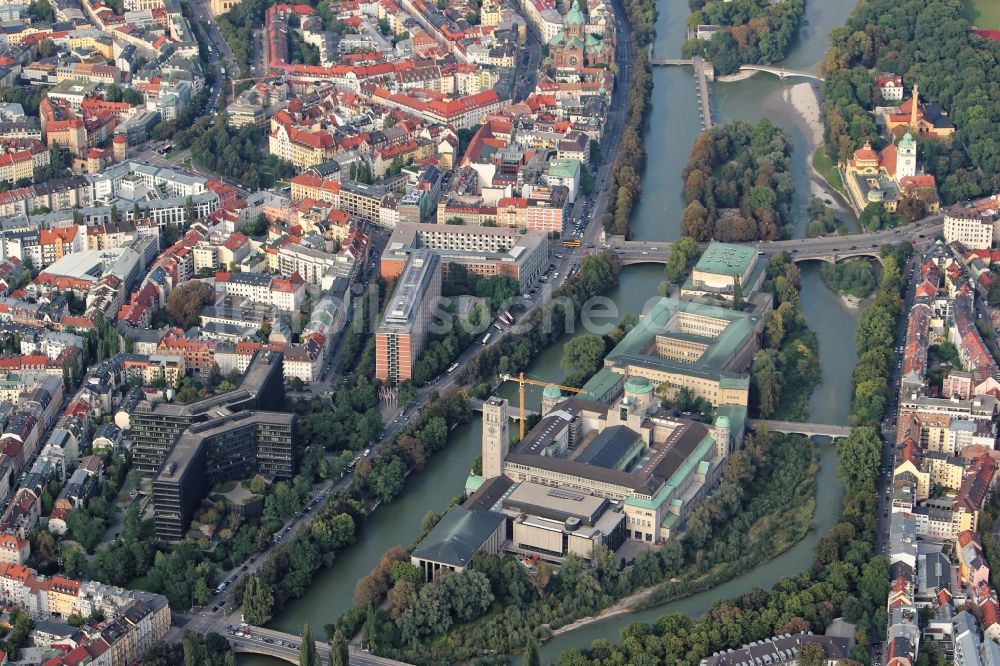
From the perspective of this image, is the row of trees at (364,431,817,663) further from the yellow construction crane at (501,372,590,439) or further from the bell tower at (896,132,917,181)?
the bell tower at (896,132,917,181)

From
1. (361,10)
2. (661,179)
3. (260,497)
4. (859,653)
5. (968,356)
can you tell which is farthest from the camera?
(361,10)

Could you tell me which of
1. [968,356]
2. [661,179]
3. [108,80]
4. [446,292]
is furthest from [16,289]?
[968,356]

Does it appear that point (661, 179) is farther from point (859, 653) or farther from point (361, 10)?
point (859, 653)

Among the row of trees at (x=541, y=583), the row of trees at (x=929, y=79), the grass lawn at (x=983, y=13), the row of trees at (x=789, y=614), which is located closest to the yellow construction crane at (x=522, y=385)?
the row of trees at (x=541, y=583)

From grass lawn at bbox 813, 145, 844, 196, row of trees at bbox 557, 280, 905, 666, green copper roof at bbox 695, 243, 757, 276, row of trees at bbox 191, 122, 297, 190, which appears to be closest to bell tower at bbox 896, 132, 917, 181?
grass lawn at bbox 813, 145, 844, 196

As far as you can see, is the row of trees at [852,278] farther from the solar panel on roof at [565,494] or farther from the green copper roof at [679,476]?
the solar panel on roof at [565,494]

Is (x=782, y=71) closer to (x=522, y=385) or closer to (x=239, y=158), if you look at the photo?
(x=239, y=158)

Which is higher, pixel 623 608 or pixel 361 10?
pixel 361 10

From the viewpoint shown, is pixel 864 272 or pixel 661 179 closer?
pixel 864 272
